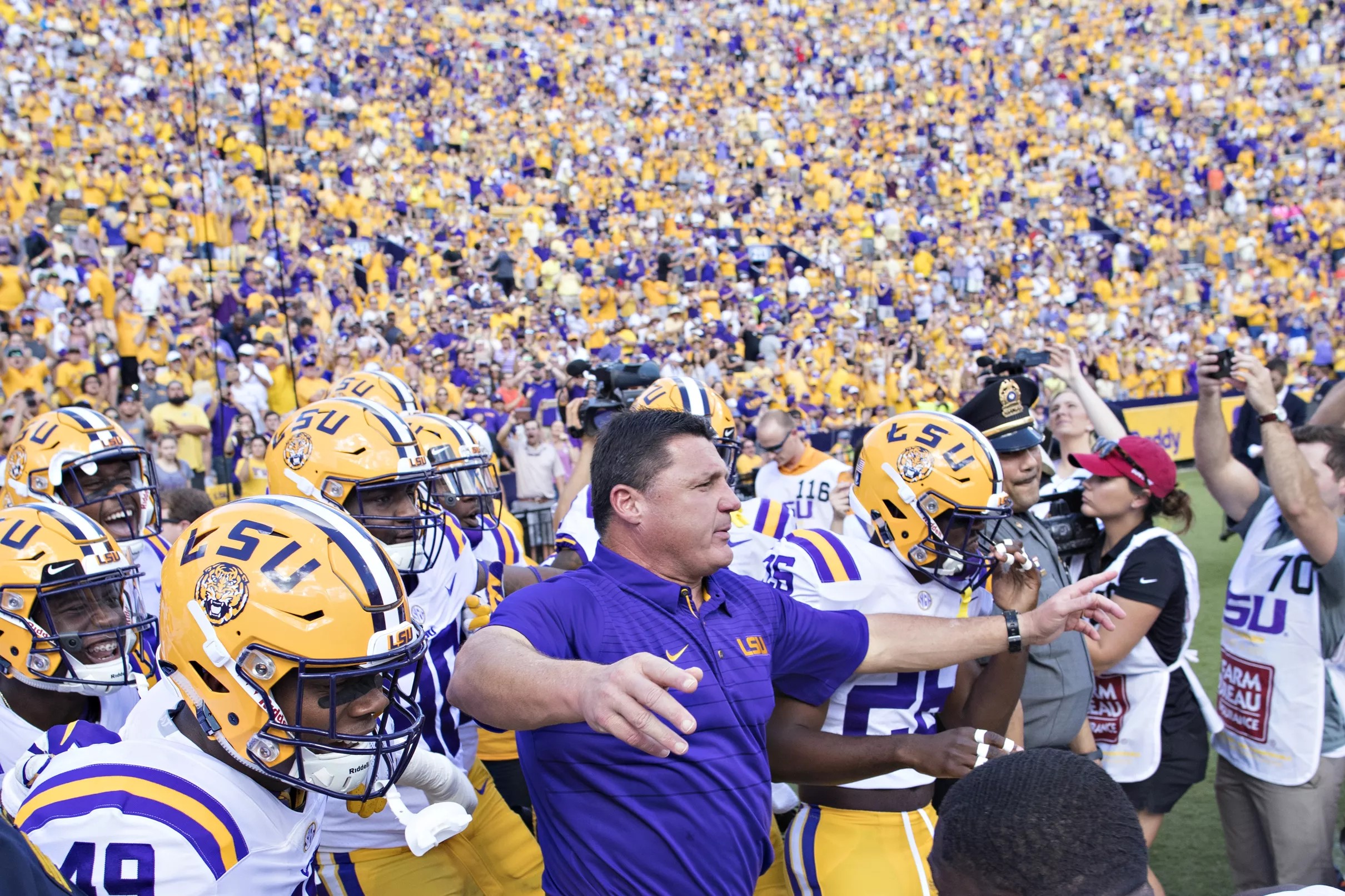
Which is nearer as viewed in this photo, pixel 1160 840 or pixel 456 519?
pixel 456 519

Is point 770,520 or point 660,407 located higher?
point 660,407

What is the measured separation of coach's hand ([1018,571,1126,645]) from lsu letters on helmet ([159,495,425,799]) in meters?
1.51

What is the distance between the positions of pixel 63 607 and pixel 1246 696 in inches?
161

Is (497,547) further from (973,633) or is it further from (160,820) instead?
(160,820)

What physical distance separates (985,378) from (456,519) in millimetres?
2626

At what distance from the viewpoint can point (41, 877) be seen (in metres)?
1.50

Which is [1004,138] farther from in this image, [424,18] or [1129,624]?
[1129,624]

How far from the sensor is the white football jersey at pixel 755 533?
14.1ft

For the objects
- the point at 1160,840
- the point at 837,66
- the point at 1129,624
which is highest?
the point at 837,66

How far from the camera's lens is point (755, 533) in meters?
4.55

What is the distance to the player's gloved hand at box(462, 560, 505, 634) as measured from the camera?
3.91 m

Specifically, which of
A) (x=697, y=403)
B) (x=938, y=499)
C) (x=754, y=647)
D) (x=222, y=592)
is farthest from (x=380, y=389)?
(x=754, y=647)

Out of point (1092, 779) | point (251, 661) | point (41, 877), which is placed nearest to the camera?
point (41, 877)

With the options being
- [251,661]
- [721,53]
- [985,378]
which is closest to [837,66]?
[721,53]
